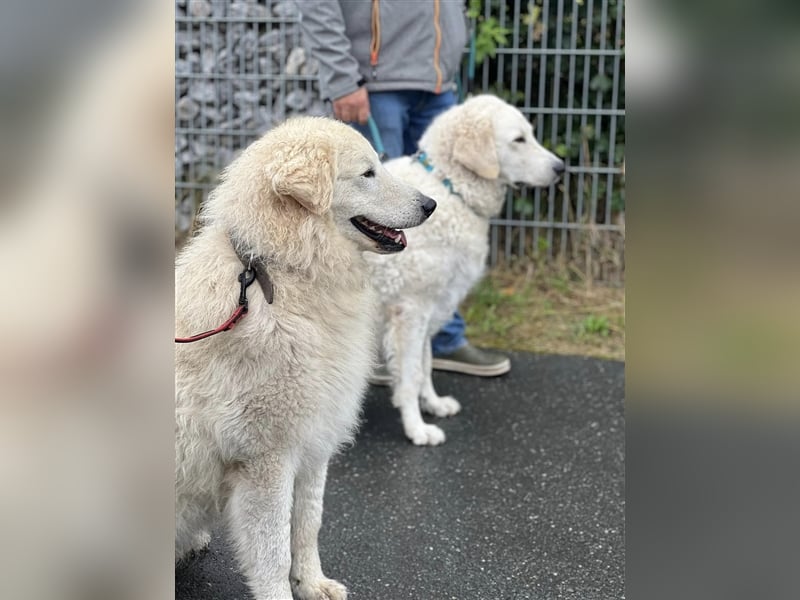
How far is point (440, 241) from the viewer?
4250mm

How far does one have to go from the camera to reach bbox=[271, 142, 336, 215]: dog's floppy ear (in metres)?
2.45

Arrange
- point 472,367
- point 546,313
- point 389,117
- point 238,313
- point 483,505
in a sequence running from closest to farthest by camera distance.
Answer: point 238,313 < point 483,505 < point 389,117 < point 472,367 < point 546,313

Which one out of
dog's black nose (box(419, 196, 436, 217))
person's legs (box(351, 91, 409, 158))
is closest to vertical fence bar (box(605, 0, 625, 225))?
person's legs (box(351, 91, 409, 158))

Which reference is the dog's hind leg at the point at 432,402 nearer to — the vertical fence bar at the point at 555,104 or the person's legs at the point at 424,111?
the person's legs at the point at 424,111

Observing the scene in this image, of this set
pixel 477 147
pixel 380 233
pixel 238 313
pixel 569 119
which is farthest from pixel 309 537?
pixel 569 119

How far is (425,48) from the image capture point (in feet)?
14.8

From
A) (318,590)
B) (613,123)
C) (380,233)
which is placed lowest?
(318,590)

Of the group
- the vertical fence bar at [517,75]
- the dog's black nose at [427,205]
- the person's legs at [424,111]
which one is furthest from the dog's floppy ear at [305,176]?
the vertical fence bar at [517,75]

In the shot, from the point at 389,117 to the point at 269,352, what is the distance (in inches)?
98.0

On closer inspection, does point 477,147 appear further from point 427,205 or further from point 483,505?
point 483,505
